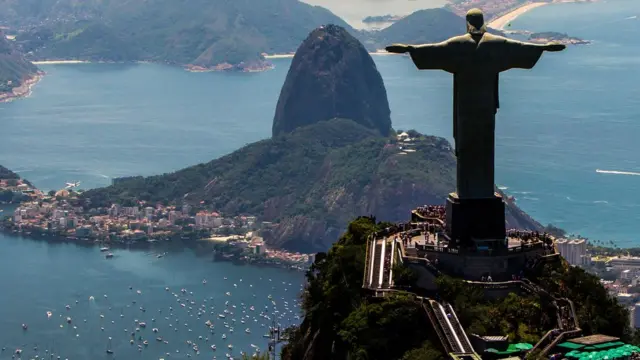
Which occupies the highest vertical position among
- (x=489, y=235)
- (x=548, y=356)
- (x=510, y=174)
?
(x=510, y=174)

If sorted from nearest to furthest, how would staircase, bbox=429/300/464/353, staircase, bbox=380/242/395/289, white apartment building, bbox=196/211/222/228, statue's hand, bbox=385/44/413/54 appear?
staircase, bbox=429/300/464/353 < staircase, bbox=380/242/395/289 < statue's hand, bbox=385/44/413/54 < white apartment building, bbox=196/211/222/228

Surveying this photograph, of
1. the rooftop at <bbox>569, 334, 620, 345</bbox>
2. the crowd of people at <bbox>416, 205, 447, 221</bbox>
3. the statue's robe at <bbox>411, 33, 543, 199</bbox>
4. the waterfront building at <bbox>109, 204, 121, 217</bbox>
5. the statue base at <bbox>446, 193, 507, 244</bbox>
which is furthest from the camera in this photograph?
the waterfront building at <bbox>109, 204, 121, 217</bbox>

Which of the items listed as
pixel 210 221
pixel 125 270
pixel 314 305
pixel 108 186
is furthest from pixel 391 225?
pixel 108 186

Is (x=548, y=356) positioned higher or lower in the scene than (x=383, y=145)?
lower

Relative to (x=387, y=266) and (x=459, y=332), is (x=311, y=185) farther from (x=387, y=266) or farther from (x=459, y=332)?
(x=459, y=332)

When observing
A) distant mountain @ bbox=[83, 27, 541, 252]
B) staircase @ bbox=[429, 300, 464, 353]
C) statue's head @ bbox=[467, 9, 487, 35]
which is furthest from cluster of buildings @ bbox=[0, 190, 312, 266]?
staircase @ bbox=[429, 300, 464, 353]

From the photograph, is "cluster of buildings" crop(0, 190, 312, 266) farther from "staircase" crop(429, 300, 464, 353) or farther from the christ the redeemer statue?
"staircase" crop(429, 300, 464, 353)

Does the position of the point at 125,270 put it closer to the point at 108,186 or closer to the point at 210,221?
the point at 210,221

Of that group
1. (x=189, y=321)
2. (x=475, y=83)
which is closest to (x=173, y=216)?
(x=189, y=321)
